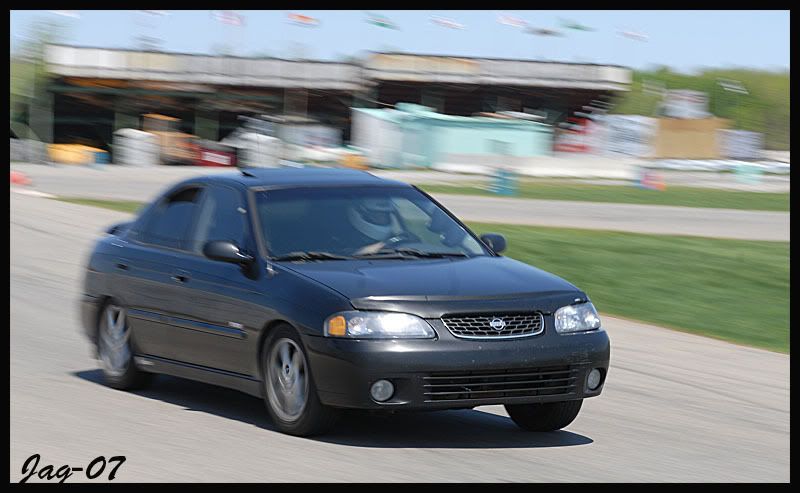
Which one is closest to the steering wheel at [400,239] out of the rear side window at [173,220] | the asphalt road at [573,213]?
the rear side window at [173,220]

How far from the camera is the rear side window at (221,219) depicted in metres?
8.52

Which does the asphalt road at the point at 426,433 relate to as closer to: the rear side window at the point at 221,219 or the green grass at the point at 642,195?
the rear side window at the point at 221,219

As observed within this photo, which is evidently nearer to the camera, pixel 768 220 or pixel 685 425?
pixel 685 425

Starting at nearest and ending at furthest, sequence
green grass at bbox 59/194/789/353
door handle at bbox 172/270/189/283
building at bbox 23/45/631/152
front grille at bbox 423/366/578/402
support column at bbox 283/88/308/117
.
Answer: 1. front grille at bbox 423/366/578/402
2. door handle at bbox 172/270/189/283
3. green grass at bbox 59/194/789/353
4. building at bbox 23/45/631/152
5. support column at bbox 283/88/308/117

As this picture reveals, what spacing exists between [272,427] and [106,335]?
7.20ft

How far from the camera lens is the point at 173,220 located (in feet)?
30.4

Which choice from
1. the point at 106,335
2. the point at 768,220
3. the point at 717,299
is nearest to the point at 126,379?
the point at 106,335

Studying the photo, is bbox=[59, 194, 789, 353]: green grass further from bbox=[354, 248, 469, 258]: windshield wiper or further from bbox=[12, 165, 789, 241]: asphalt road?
A: bbox=[354, 248, 469, 258]: windshield wiper

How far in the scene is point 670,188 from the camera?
158 feet

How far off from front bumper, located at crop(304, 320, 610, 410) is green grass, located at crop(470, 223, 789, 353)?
6.17 m

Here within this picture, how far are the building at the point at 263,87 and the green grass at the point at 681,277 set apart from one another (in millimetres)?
44614

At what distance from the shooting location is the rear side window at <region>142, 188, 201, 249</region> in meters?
9.09
